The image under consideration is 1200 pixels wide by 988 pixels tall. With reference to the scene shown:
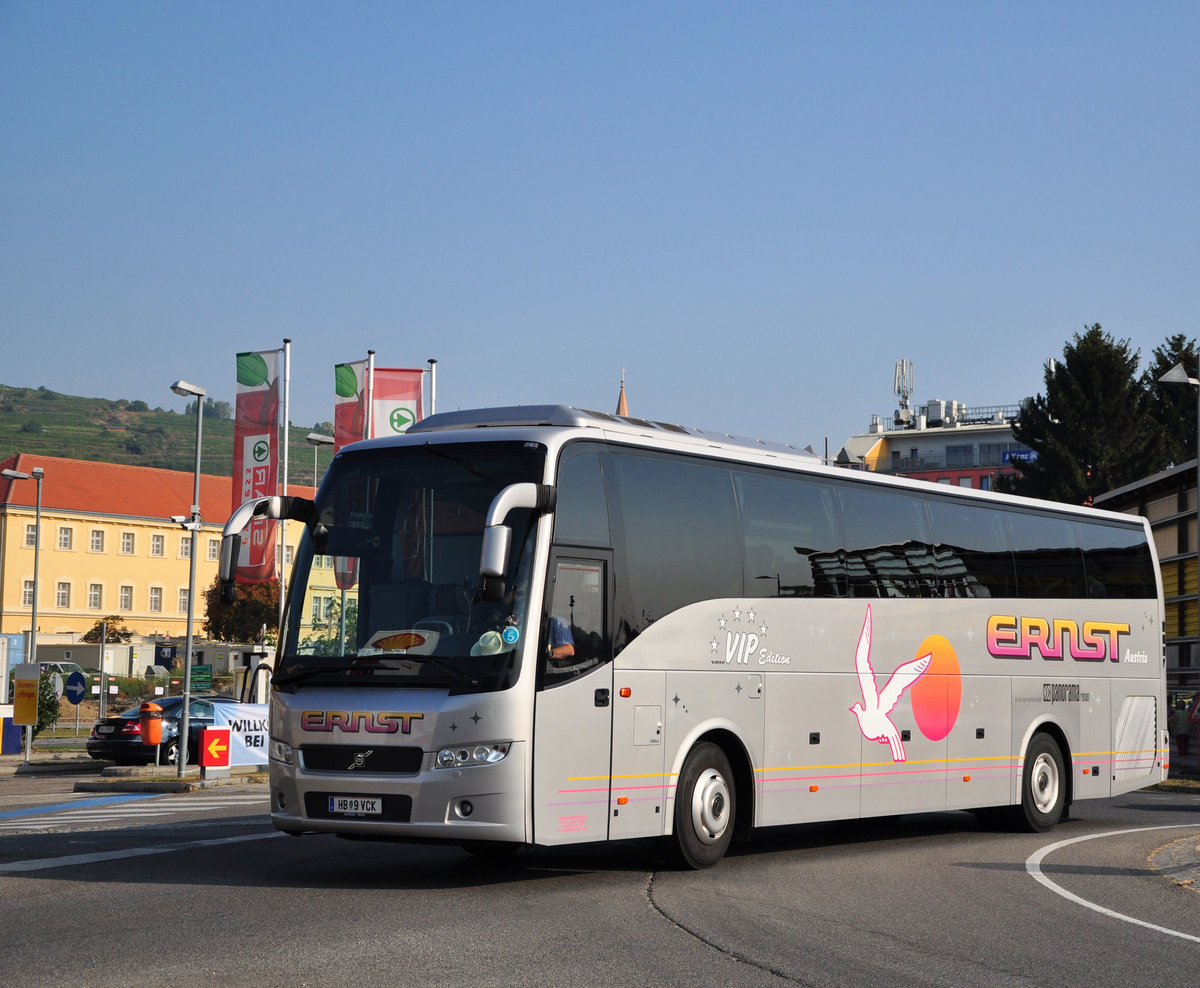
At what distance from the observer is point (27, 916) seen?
32.0 ft

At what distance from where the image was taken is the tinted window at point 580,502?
1201cm

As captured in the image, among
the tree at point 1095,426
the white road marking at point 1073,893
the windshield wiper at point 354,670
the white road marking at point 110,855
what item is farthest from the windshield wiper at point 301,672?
the tree at point 1095,426

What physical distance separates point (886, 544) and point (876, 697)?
1.59m

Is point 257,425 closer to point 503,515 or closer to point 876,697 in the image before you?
point 876,697

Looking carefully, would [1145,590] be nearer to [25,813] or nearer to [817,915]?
[817,915]

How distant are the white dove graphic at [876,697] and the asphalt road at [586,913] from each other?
1099 millimetres

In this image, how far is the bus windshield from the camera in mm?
11445

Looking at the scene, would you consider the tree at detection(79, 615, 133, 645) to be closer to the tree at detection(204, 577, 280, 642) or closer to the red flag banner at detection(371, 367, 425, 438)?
the tree at detection(204, 577, 280, 642)

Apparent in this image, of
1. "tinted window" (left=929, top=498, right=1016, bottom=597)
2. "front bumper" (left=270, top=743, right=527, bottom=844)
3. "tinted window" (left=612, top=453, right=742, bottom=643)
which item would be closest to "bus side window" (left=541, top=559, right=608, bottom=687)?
"tinted window" (left=612, top=453, right=742, bottom=643)

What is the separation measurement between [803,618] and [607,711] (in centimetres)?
309

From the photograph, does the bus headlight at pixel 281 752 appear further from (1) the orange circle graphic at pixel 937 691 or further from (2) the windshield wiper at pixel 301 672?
(1) the orange circle graphic at pixel 937 691

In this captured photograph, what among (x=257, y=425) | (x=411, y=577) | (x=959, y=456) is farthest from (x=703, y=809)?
(x=959, y=456)

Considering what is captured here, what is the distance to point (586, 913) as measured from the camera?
10.2 meters

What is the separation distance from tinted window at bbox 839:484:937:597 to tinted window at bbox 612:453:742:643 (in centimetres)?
202
